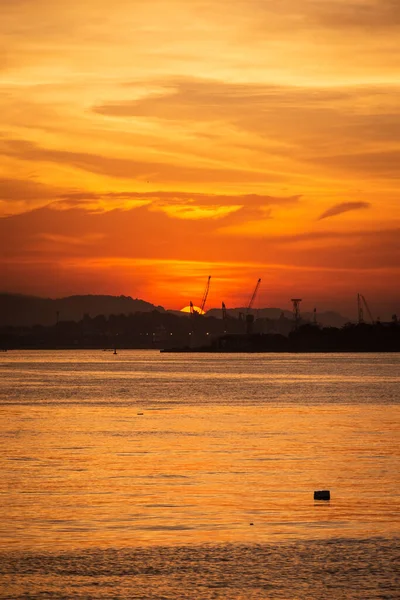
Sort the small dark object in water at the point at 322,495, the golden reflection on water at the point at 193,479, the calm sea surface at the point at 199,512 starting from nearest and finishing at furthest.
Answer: the calm sea surface at the point at 199,512 → the golden reflection on water at the point at 193,479 → the small dark object in water at the point at 322,495

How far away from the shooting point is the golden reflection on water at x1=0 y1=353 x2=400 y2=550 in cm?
3384

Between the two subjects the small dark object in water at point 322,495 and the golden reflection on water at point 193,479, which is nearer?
the golden reflection on water at point 193,479

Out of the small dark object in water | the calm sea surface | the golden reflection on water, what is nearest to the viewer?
the calm sea surface

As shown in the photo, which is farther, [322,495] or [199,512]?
[322,495]

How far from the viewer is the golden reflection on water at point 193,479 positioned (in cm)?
3384

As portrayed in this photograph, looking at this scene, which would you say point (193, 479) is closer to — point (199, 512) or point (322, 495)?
point (322, 495)

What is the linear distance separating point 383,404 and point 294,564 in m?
83.1

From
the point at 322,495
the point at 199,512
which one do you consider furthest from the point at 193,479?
the point at 199,512

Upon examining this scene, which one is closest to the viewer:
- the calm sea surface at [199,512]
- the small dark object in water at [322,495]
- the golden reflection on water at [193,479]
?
the calm sea surface at [199,512]

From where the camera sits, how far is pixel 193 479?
46.0 metres

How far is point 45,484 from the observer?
144 ft

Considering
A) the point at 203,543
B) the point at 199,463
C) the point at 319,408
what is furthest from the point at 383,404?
the point at 203,543

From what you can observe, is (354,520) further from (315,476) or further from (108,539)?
(315,476)

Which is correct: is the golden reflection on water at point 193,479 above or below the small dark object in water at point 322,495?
below
